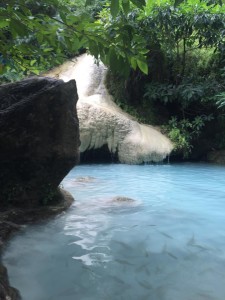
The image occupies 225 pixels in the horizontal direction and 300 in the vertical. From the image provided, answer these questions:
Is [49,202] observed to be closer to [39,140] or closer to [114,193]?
[39,140]

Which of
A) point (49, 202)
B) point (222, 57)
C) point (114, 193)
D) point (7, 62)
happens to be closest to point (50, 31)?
point (7, 62)

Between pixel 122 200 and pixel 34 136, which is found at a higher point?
pixel 34 136

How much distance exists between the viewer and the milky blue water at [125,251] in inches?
110

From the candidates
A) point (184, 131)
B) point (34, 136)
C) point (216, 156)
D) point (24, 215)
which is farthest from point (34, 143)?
point (216, 156)

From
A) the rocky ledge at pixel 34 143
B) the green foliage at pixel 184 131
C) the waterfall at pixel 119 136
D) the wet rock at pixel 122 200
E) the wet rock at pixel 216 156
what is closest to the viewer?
the rocky ledge at pixel 34 143

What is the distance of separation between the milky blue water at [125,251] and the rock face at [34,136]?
608 millimetres

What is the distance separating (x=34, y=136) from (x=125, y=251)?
192 cm

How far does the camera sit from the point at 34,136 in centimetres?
464

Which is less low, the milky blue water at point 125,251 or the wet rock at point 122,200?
the wet rock at point 122,200

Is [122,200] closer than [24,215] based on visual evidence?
No

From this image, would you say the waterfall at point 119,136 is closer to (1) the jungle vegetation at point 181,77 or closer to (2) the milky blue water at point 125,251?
(1) the jungle vegetation at point 181,77

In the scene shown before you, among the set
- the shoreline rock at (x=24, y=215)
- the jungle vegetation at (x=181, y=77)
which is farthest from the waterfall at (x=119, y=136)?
the shoreline rock at (x=24, y=215)

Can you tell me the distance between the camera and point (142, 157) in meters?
10.3

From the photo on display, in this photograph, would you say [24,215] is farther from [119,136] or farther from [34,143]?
[119,136]
